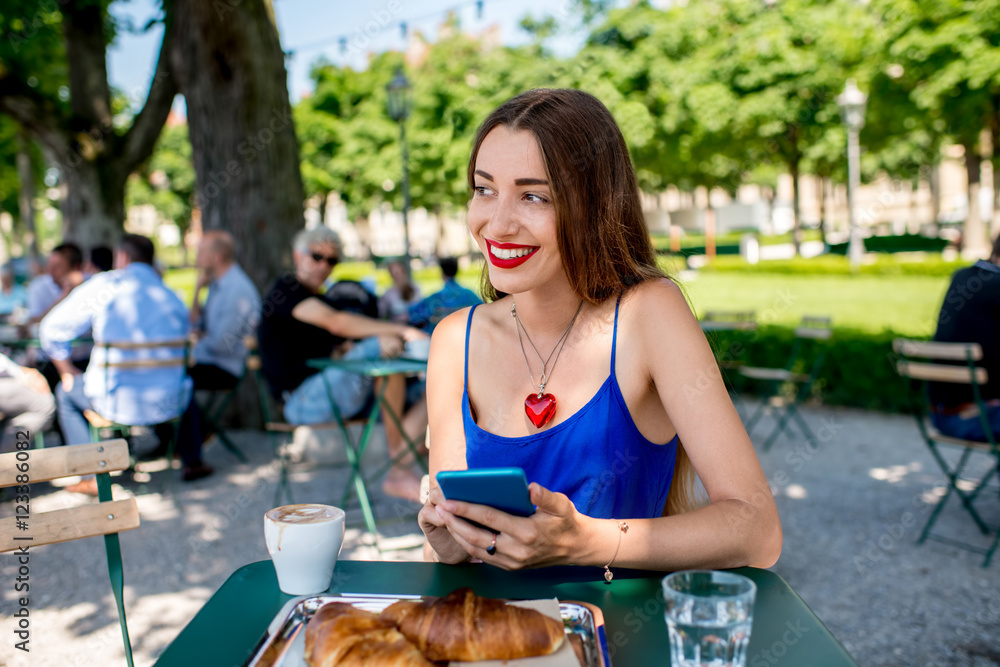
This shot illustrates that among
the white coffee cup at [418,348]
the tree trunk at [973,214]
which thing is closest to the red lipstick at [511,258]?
the white coffee cup at [418,348]

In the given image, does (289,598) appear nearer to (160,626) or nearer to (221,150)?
(160,626)

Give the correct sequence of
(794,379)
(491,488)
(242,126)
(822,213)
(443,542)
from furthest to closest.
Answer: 1. (822,213)
2. (242,126)
3. (794,379)
4. (443,542)
5. (491,488)

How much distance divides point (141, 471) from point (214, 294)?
1.60m

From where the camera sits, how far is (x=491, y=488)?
1.15 metres

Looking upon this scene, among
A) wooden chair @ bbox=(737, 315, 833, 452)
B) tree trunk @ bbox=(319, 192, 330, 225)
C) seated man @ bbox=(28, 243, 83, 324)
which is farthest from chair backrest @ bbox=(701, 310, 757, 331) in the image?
tree trunk @ bbox=(319, 192, 330, 225)

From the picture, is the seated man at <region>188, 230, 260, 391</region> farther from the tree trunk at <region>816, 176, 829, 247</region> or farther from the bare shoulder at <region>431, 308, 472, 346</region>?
the tree trunk at <region>816, 176, 829, 247</region>

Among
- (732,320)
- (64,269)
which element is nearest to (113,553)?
(732,320)

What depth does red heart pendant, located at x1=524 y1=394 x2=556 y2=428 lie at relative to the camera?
1.75m

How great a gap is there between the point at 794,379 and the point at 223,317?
204 inches

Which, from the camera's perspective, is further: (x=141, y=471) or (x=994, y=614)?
(x=141, y=471)

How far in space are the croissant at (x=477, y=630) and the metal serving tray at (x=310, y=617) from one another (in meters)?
0.08

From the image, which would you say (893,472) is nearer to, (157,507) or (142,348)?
(157,507)

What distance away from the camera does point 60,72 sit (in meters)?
16.7

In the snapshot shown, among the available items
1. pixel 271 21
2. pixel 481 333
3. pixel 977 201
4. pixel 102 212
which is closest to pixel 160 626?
pixel 481 333
